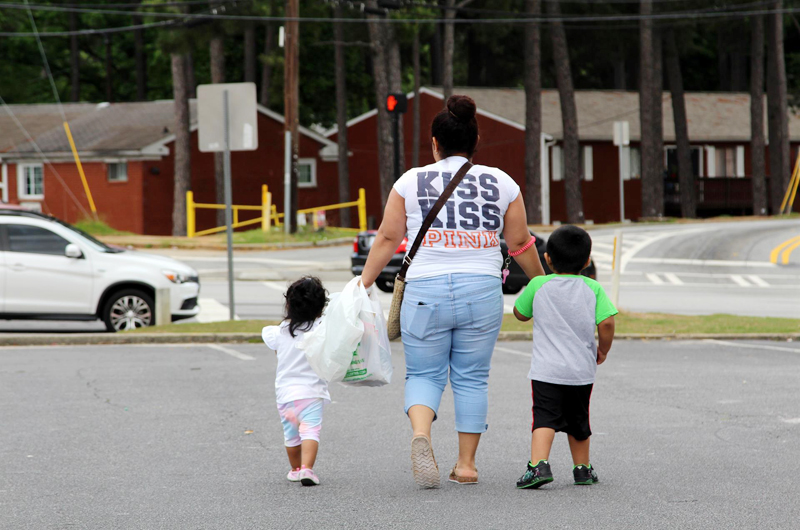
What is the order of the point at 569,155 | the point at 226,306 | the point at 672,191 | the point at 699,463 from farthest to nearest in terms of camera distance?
the point at 672,191
the point at 569,155
the point at 226,306
the point at 699,463

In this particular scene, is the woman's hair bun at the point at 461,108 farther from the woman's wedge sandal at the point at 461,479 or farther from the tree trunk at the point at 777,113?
the tree trunk at the point at 777,113

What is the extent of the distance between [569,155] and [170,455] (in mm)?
35914

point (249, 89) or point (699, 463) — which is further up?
point (249, 89)

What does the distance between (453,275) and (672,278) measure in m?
18.0

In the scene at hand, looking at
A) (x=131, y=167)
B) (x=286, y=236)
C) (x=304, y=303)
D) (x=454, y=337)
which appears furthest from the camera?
(x=131, y=167)

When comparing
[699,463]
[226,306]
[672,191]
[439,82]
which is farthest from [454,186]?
[439,82]

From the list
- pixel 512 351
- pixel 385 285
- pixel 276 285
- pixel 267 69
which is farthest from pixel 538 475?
pixel 267 69

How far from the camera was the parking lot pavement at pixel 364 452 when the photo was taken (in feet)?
17.1

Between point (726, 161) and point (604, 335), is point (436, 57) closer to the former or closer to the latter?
point (726, 161)

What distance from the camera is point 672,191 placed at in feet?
158

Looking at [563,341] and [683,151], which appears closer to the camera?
[563,341]

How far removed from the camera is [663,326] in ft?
43.5

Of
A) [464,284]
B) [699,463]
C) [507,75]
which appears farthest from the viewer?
[507,75]

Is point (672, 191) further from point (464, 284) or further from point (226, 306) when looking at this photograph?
point (464, 284)
